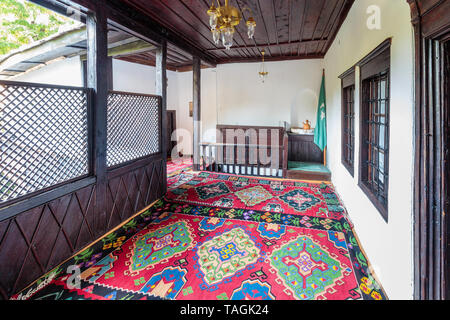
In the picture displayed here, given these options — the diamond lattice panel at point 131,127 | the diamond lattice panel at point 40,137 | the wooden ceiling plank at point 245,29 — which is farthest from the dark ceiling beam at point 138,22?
the wooden ceiling plank at point 245,29

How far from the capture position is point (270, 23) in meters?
3.82

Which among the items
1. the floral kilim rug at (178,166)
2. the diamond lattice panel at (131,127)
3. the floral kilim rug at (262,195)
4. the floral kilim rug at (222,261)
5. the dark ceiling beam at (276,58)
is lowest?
the floral kilim rug at (222,261)

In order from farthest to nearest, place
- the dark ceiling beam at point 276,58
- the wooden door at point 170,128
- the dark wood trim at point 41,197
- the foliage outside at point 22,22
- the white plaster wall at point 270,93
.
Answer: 1. the wooden door at point 170,128
2. the white plaster wall at point 270,93
3. the dark ceiling beam at point 276,58
4. the foliage outside at point 22,22
5. the dark wood trim at point 41,197

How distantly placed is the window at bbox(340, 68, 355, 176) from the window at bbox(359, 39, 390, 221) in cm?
76

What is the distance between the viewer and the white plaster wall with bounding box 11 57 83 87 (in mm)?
5012

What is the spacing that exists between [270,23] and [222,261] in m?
3.68

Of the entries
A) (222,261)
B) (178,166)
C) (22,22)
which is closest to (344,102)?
(222,261)

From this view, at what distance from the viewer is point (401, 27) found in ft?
5.12

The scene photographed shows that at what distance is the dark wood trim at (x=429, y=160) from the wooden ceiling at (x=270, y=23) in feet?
7.61

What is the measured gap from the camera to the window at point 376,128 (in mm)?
2047

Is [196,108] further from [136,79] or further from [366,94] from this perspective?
[366,94]

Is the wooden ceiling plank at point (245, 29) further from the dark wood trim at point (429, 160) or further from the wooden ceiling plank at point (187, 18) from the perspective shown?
the dark wood trim at point (429, 160)

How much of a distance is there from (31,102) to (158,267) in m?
1.90
